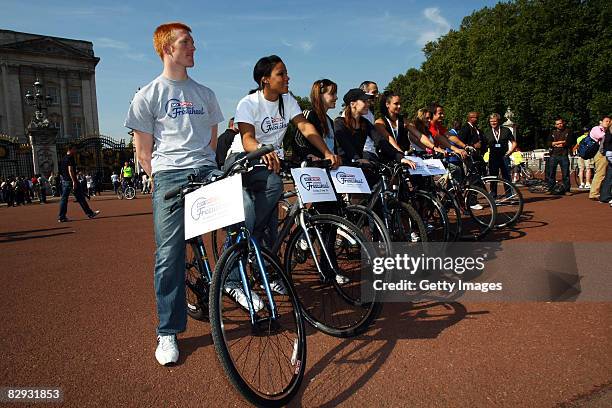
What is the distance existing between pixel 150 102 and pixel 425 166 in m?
3.32

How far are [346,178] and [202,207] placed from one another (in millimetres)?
1613

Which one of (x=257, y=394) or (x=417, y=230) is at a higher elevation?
(x=417, y=230)

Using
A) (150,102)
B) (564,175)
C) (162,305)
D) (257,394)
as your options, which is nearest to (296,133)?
(150,102)

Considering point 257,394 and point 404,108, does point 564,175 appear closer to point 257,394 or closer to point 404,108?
point 257,394

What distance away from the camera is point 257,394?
92.5 inches

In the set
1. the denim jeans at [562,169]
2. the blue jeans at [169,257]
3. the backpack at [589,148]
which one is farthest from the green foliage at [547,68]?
the blue jeans at [169,257]

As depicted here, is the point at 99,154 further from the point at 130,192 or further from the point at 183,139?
the point at 183,139

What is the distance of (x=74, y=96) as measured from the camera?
200ft

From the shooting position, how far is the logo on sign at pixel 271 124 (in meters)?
4.10

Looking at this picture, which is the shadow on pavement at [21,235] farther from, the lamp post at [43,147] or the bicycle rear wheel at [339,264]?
A: the lamp post at [43,147]

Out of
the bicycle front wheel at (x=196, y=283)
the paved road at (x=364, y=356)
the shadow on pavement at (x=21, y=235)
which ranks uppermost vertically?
the bicycle front wheel at (x=196, y=283)

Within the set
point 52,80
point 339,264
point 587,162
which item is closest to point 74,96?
point 52,80

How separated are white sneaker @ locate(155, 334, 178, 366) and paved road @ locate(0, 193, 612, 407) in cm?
6

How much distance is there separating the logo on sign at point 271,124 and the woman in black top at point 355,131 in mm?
1223
